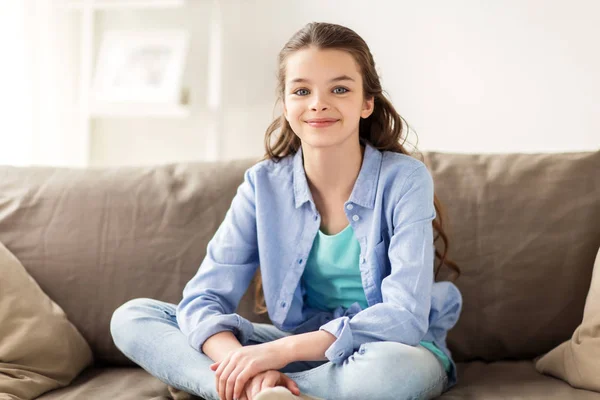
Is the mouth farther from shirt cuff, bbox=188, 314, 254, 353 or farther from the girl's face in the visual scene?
shirt cuff, bbox=188, 314, 254, 353

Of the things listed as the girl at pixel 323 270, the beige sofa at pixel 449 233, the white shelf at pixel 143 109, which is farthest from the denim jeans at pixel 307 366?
the white shelf at pixel 143 109

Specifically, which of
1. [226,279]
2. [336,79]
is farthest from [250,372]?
[336,79]

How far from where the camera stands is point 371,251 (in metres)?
1.38

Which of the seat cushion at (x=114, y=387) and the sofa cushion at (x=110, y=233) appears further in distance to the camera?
the sofa cushion at (x=110, y=233)

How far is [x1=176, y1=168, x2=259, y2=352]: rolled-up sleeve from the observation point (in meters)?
1.30

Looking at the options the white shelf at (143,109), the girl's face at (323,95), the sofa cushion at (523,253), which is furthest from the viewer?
the white shelf at (143,109)

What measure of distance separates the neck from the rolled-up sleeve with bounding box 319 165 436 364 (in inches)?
5.0

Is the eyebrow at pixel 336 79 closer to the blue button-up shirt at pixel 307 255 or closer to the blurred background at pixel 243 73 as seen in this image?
the blue button-up shirt at pixel 307 255

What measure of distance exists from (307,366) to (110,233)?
0.56m

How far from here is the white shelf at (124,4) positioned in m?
2.37

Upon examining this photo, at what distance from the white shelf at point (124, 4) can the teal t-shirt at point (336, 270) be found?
4.08 ft

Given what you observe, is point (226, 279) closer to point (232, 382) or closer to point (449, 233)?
point (232, 382)

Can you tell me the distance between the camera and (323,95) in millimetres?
1364

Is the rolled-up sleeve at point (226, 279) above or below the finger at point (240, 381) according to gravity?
above
